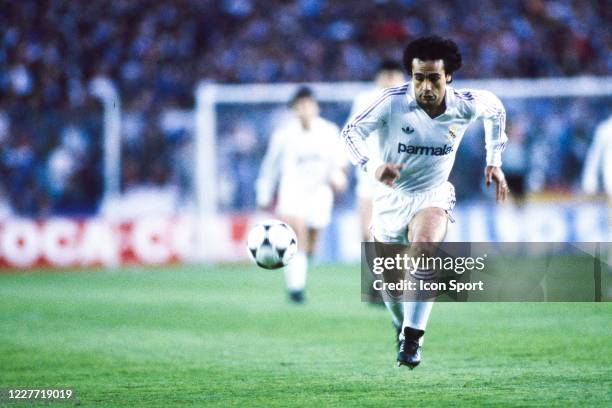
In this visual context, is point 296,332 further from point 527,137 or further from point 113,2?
point 113,2

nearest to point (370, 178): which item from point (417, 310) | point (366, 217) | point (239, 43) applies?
point (366, 217)

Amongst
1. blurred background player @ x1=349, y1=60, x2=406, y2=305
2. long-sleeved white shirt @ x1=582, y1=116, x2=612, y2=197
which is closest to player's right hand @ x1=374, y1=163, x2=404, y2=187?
blurred background player @ x1=349, y1=60, x2=406, y2=305

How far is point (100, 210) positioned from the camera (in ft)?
60.4

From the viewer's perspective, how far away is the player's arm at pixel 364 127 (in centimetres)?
700

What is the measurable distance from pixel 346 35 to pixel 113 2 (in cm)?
487

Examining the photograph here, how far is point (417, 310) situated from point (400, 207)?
0.74m

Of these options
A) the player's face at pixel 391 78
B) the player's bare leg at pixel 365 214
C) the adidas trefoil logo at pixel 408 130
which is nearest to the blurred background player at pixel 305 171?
the player's bare leg at pixel 365 214

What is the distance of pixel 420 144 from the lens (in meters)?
7.00

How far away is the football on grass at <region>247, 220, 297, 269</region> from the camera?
8.33m

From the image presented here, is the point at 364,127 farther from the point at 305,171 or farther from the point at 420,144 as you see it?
the point at 305,171

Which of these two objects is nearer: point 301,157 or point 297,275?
point 297,275

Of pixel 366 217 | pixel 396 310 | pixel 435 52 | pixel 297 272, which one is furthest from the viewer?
pixel 297 272

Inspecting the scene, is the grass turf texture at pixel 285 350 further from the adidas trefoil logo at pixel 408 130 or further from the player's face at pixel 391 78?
the player's face at pixel 391 78

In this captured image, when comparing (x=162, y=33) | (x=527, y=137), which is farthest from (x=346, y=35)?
(x=527, y=137)
